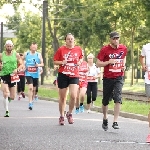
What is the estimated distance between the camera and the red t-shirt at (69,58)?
43.5 feet

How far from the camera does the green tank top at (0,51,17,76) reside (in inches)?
604

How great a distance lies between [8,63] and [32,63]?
3701 mm

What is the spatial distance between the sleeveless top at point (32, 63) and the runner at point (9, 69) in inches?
120

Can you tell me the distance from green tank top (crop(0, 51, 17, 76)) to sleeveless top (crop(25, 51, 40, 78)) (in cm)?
338

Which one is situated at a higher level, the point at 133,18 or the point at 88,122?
the point at 133,18

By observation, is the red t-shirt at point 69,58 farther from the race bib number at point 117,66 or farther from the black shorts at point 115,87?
the race bib number at point 117,66

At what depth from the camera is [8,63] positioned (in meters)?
15.4

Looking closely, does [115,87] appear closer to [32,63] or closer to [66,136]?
[66,136]

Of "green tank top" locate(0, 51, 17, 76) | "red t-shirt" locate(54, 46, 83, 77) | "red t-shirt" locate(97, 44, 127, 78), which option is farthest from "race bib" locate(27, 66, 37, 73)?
"red t-shirt" locate(97, 44, 127, 78)

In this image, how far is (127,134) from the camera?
1159 cm

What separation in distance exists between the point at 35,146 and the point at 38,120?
17.2 feet

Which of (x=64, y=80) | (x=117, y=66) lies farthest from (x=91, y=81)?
(x=117, y=66)

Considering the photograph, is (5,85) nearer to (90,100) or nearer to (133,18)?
(90,100)

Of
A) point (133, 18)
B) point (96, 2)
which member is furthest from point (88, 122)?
point (96, 2)
